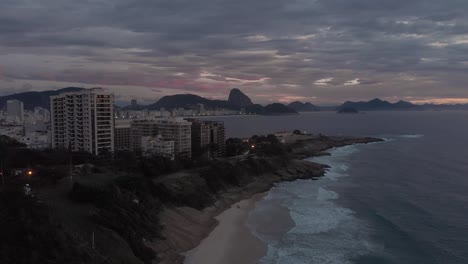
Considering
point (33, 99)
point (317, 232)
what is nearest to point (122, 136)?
point (317, 232)

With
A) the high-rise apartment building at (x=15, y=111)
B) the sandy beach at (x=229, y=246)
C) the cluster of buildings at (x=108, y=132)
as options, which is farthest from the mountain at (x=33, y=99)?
the sandy beach at (x=229, y=246)

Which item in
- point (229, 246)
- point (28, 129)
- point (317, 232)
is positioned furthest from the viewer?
point (28, 129)

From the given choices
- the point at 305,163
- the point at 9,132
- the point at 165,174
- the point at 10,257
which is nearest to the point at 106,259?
the point at 10,257

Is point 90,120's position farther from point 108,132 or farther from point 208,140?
point 208,140

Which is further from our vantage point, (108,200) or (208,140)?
(208,140)

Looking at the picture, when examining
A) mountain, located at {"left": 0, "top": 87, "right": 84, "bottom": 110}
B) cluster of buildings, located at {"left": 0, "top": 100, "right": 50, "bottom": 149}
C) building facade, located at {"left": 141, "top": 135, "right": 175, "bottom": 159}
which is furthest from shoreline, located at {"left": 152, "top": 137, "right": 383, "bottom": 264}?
mountain, located at {"left": 0, "top": 87, "right": 84, "bottom": 110}

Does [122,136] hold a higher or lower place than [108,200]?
higher
